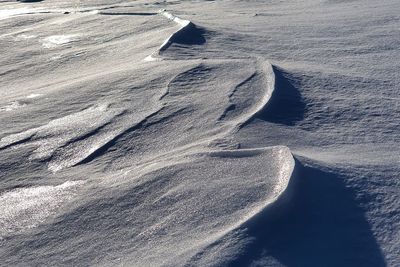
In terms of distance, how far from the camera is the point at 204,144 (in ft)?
5.49

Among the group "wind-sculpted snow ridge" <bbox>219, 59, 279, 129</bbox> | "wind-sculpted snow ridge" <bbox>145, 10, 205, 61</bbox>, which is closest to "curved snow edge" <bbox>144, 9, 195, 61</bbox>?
"wind-sculpted snow ridge" <bbox>145, 10, 205, 61</bbox>

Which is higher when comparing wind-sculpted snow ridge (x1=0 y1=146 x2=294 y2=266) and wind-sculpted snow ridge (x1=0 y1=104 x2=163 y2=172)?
wind-sculpted snow ridge (x1=0 y1=104 x2=163 y2=172)

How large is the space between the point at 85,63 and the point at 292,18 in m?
1.00

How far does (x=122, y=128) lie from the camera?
1828 mm

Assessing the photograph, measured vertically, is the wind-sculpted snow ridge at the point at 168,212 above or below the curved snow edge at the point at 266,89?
below

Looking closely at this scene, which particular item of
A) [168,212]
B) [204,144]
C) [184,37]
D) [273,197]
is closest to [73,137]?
[204,144]

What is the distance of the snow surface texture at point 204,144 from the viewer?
131 centimetres

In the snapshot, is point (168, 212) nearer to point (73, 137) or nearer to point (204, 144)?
point (204, 144)

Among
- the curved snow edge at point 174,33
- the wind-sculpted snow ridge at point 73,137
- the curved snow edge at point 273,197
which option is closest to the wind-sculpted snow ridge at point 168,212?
the curved snow edge at point 273,197

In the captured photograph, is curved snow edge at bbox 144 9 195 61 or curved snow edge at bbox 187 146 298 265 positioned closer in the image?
curved snow edge at bbox 187 146 298 265

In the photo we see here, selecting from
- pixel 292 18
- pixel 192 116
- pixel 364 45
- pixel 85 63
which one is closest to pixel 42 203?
pixel 192 116

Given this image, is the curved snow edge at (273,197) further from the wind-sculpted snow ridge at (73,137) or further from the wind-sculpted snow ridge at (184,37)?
the wind-sculpted snow ridge at (184,37)

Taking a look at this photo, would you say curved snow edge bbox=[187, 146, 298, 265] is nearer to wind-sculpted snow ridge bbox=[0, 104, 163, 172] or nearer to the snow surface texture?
the snow surface texture

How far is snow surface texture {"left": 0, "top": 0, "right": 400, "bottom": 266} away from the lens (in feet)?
4.28
